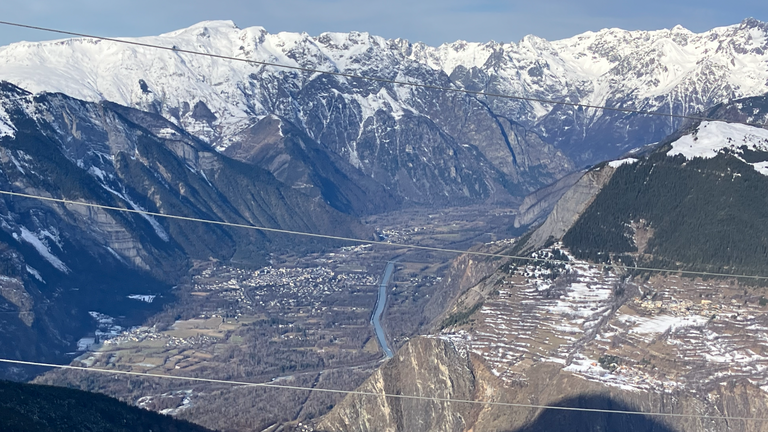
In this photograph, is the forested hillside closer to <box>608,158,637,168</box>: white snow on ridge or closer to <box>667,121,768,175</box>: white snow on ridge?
<box>608,158,637,168</box>: white snow on ridge

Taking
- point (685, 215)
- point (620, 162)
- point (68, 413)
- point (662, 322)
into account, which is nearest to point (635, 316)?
point (662, 322)

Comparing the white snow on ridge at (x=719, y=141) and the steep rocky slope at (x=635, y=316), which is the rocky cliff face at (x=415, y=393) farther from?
the white snow on ridge at (x=719, y=141)

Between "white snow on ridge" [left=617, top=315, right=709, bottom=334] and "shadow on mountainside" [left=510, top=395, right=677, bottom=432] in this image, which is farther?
"white snow on ridge" [left=617, top=315, right=709, bottom=334]

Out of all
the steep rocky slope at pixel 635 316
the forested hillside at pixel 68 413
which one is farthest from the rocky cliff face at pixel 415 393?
the forested hillside at pixel 68 413

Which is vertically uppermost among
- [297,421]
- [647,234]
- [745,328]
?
[647,234]

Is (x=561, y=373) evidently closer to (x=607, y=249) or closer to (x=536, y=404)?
(x=536, y=404)

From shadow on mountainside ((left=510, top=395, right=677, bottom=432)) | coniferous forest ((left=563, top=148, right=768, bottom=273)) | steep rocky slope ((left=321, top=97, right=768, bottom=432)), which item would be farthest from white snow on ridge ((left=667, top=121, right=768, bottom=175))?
shadow on mountainside ((left=510, top=395, right=677, bottom=432))

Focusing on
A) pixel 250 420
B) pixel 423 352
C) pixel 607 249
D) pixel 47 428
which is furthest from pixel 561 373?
pixel 47 428
